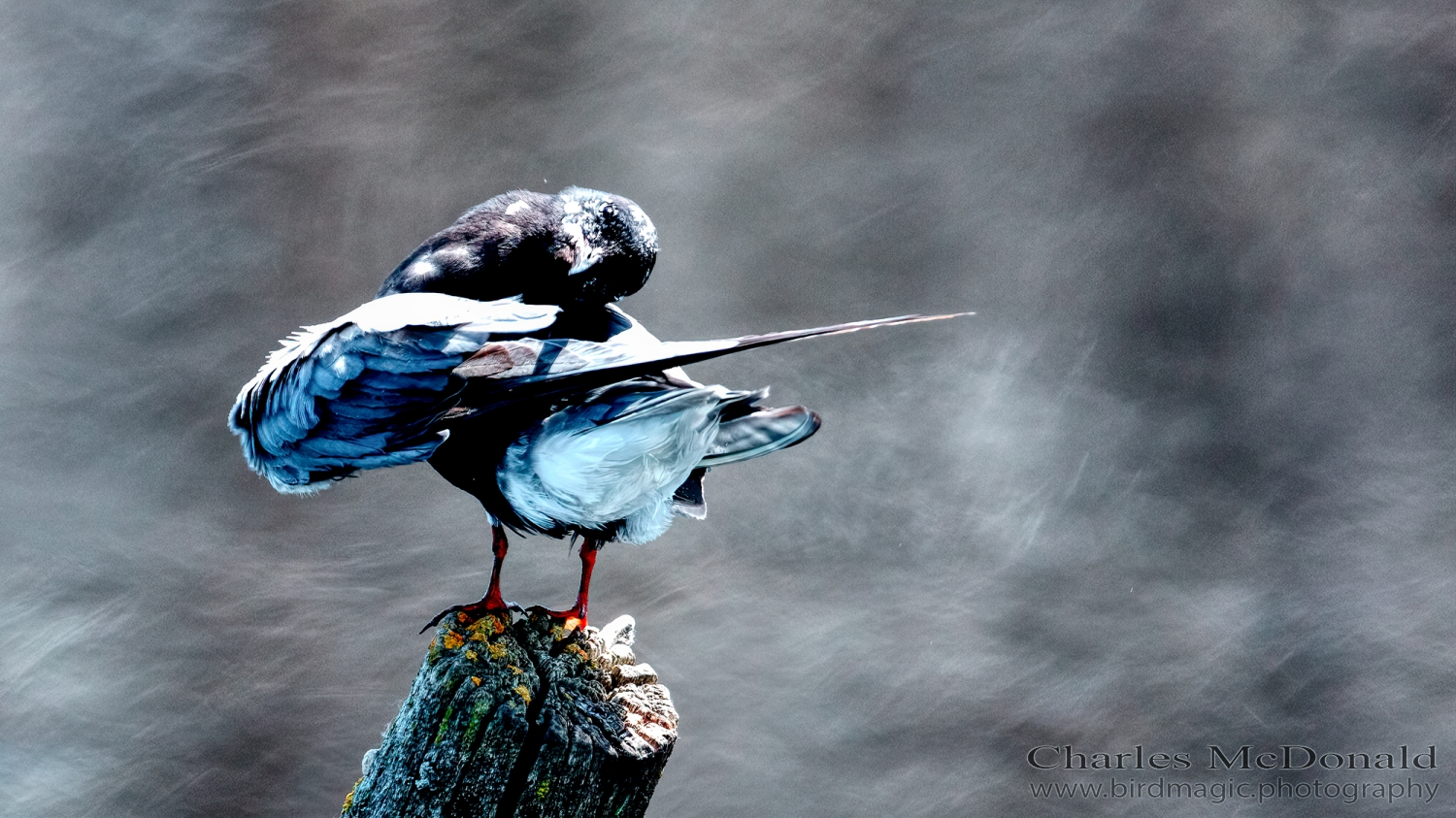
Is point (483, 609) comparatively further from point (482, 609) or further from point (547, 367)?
point (547, 367)

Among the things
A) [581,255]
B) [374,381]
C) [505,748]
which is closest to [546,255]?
[581,255]

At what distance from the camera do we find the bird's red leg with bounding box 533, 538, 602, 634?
7.92 ft

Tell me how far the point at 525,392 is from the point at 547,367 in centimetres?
6

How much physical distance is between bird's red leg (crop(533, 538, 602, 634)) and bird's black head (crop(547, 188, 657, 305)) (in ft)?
1.59

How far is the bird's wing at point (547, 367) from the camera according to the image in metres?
2.09

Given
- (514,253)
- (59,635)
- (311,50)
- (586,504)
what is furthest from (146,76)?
(586,504)

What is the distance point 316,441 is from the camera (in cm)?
237

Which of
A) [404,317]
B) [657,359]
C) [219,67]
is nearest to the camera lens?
[657,359]

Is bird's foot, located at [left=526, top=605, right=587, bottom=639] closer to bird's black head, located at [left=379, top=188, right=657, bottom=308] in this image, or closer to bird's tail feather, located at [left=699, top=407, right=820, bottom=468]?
bird's tail feather, located at [left=699, top=407, right=820, bottom=468]

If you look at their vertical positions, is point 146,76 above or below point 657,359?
above

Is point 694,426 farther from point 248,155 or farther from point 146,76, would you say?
point 146,76

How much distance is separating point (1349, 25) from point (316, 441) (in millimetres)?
3666

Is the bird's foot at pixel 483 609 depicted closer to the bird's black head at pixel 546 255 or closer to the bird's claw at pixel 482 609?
the bird's claw at pixel 482 609

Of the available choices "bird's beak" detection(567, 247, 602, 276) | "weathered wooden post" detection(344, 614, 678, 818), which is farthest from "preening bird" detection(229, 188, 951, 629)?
"weathered wooden post" detection(344, 614, 678, 818)
